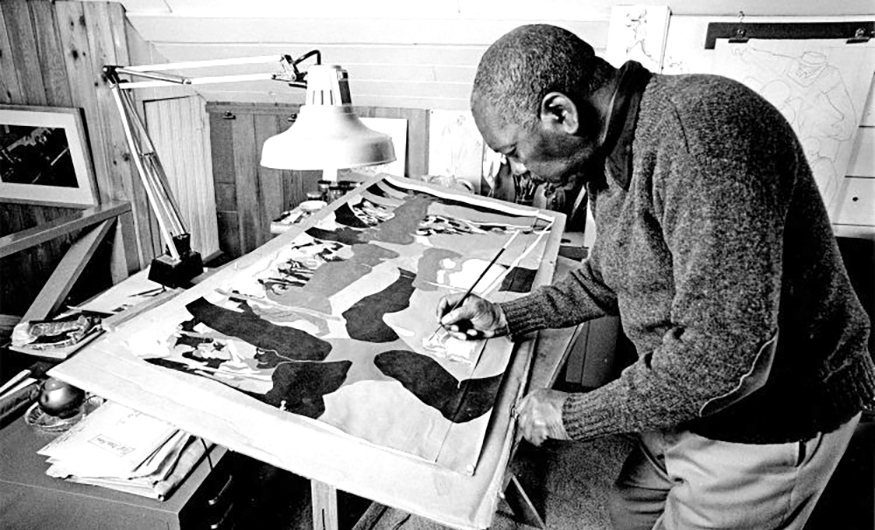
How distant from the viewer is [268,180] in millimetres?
2822

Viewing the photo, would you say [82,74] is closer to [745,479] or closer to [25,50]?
[25,50]

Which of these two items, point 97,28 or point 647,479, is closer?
point 647,479

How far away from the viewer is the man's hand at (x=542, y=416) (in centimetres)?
85

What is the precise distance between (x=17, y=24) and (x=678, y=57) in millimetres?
2573

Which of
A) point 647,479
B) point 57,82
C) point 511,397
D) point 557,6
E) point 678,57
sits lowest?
point 647,479

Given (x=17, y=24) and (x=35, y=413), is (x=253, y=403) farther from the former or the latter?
(x=17, y=24)

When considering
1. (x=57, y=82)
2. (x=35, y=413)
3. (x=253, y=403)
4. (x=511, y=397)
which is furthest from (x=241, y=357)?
(x=57, y=82)

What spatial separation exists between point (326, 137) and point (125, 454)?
0.70 metres

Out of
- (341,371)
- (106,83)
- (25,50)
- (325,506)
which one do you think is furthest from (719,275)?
(25,50)

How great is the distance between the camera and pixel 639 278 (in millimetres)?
824

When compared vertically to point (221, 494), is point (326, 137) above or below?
above

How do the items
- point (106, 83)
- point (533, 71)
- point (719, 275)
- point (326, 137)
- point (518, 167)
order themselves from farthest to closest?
point (106, 83) → point (518, 167) → point (326, 137) → point (533, 71) → point (719, 275)

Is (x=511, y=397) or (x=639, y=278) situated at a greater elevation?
(x=639, y=278)

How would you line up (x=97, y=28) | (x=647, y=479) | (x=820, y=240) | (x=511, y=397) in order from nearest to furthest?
(x=820, y=240)
(x=511, y=397)
(x=647, y=479)
(x=97, y=28)
